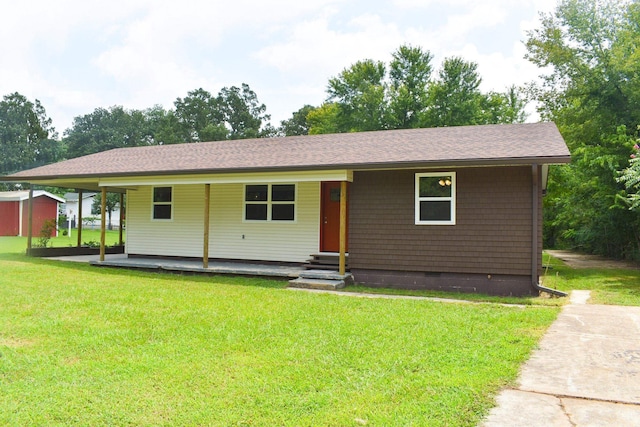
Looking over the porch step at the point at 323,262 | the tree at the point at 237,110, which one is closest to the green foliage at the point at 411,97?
the tree at the point at 237,110

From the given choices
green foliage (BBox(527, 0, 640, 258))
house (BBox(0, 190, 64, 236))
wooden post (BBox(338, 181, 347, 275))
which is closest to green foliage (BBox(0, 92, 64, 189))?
house (BBox(0, 190, 64, 236))

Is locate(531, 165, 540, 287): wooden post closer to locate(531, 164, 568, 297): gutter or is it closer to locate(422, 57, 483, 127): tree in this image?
locate(531, 164, 568, 297): gutter

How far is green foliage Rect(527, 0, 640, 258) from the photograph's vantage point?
13594mm

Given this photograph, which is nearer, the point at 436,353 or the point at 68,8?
the point at 436,353

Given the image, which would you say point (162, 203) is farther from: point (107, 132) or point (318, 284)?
point (107, 132)

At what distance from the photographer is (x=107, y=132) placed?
5719 centimetres

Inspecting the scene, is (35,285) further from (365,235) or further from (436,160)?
(436,160)

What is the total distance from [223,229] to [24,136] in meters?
50.0

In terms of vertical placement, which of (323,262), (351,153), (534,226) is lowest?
(323,262)

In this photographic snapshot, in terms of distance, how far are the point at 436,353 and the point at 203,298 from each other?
13.8 ft

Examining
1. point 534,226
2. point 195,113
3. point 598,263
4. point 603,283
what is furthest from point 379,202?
point 195,113

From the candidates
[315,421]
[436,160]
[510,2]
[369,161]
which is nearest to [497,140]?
[436,160]

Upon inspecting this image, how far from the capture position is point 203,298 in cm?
752

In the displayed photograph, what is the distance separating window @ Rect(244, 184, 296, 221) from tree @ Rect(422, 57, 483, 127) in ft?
67.5
